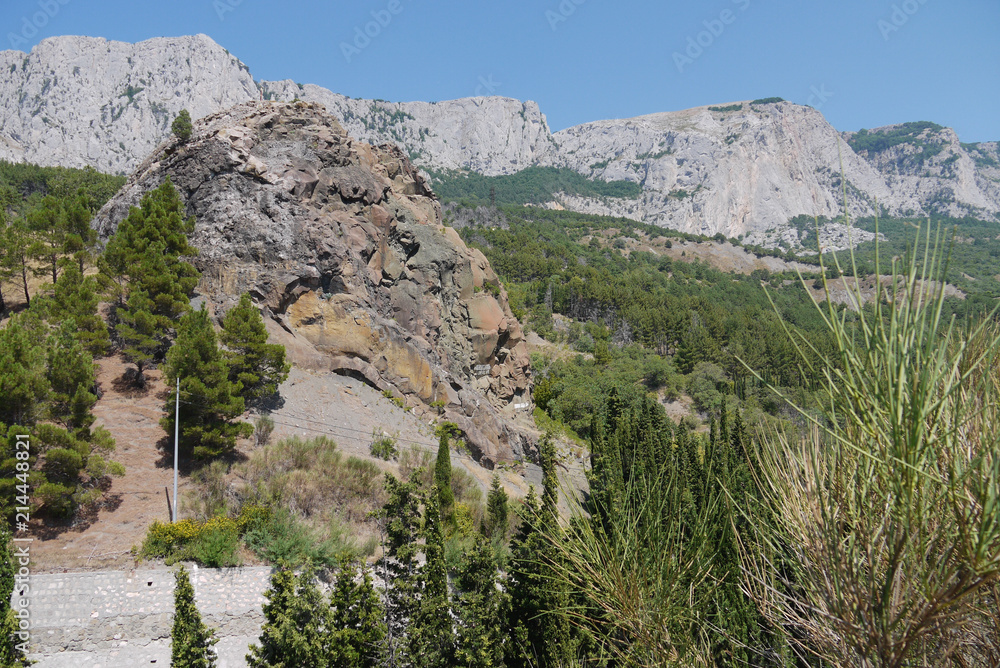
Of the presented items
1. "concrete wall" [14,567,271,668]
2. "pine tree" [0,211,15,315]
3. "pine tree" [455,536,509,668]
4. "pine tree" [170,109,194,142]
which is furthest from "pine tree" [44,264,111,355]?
"pine tree" [455,536,509,668]

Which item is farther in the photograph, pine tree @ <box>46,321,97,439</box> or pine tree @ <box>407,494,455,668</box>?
pine tree @ <box>46,321,97,439</box>

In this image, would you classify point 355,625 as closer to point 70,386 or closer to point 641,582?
point 641,582

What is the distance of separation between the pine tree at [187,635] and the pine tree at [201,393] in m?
7.44

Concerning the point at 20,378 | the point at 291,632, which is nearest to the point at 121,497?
the point at 20,378

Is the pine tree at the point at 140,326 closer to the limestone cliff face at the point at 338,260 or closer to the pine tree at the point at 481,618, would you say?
the limestone cliff face at the point at 338,260

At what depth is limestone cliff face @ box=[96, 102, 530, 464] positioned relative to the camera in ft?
89.5

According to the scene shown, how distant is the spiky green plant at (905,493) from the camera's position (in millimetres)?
2898

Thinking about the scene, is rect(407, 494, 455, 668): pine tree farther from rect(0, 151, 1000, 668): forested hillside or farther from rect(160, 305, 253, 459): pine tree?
rect(160, 305, 253, 459): pine tree

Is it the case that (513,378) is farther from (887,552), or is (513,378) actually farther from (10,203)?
(10,203)

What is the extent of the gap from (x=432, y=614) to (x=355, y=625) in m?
1.59

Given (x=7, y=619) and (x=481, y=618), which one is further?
(x=481, y=618)

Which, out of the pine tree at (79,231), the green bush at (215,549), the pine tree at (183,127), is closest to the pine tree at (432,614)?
the green bush at (215,549)

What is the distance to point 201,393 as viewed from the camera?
17172mm

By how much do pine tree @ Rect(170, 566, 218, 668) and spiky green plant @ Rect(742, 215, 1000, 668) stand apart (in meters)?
11.2
